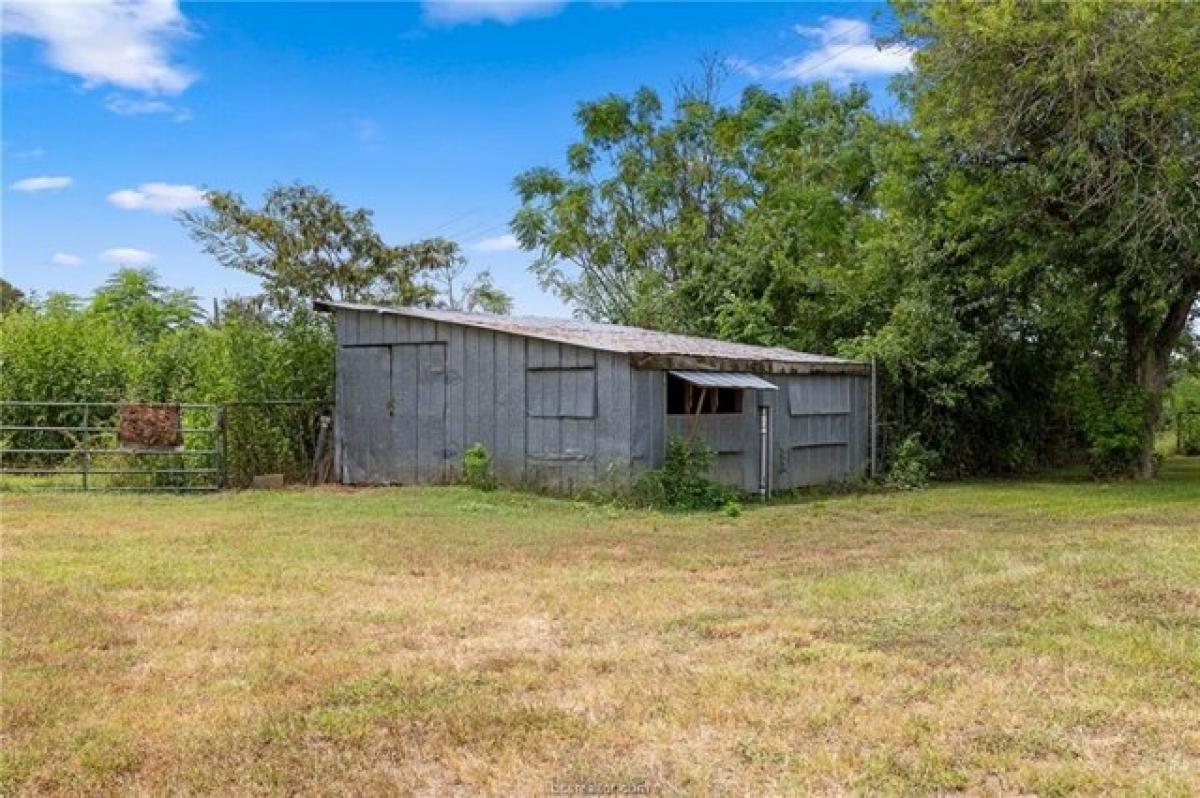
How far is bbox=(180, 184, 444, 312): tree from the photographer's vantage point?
23000mm

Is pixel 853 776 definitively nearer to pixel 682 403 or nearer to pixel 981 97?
pixel 682 403

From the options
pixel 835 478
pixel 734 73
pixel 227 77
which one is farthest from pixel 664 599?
pixel 734 73

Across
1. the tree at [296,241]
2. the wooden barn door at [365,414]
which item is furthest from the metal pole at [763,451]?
the tree at [296,241]

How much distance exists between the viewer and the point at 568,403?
12953 mm

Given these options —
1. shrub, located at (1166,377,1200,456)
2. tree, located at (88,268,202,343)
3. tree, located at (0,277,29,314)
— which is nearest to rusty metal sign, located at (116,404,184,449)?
tree, located at (88,268,202,343)

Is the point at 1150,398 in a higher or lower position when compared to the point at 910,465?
higher

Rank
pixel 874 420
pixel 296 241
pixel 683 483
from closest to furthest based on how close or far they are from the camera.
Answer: pixel 683 483 → pixel 874 420 → pixel 296 241

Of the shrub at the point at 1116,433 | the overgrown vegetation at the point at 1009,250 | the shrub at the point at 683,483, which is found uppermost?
the overgrown vegetation at the point at 1009,250

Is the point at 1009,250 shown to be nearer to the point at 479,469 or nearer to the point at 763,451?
the point at 763,451

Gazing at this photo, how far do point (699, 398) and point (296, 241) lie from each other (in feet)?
43.8

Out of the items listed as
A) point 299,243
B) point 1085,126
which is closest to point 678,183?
point 299,243

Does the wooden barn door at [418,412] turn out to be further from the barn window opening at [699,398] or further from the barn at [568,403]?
the barn window opening at [699,398]

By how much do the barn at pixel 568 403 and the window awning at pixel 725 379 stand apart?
32 millimetres

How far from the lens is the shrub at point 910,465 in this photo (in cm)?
1589
